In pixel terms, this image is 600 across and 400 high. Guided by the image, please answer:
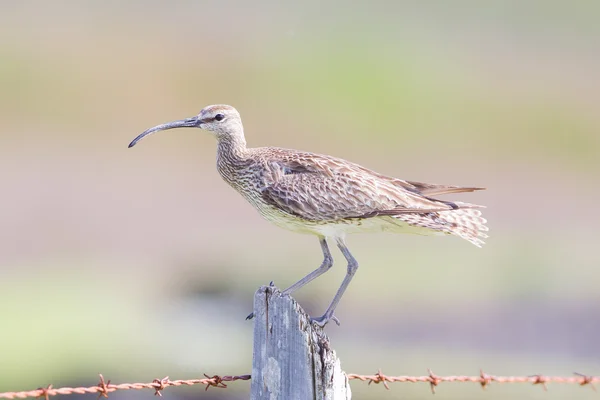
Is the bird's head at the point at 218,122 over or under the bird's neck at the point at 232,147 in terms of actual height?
over

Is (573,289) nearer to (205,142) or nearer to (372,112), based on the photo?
(205,142)

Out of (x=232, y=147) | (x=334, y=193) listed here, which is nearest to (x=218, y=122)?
(x=232, y=147)

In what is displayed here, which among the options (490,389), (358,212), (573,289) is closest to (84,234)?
(573,289)

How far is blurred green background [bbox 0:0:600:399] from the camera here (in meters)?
21.1

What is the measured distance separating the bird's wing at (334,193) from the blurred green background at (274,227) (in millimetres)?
6446

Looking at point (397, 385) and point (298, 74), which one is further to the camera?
point (298, 74)

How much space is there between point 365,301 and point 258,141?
13.3 metres

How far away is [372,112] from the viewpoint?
149 ft

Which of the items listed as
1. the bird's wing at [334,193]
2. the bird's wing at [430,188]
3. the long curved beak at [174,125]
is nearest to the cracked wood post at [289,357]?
the bird's wing at [334,193]

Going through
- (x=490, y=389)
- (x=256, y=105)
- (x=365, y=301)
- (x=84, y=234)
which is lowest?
(x=490, y=389)

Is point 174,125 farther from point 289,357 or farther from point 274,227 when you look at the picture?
point 274,227

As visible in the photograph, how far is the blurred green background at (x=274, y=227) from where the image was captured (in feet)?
69.2

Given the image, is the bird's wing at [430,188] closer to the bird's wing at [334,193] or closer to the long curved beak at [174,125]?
the bird's wing at [334,193]

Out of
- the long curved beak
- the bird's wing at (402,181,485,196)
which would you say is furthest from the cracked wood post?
the long curved beak
